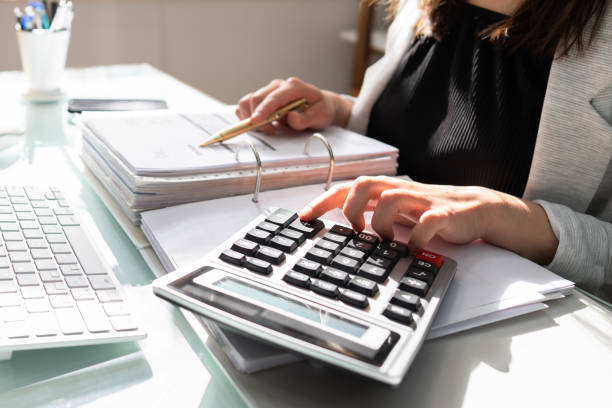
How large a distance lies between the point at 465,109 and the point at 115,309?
2.01 feet

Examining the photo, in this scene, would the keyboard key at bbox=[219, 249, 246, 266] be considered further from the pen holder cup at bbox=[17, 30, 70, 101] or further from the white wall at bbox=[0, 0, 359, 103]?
the white wall at bbox=[0, 0, 359, 103]

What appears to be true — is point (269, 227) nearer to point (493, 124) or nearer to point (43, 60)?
point (493, 124)

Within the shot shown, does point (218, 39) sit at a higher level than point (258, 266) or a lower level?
lower

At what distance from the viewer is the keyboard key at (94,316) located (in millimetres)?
422

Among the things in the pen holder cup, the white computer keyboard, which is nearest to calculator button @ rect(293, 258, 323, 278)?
the white computer keyboard

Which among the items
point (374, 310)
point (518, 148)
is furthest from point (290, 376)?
point (518, 148)

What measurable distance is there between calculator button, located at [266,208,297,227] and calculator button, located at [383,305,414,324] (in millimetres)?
154

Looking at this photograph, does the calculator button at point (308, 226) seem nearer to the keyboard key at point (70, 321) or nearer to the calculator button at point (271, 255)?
the calculator button at point (271, 255)

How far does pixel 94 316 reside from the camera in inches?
17.1

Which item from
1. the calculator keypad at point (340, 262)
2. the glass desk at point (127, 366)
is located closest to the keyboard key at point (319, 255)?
the calculator keypad at point (340, 262)

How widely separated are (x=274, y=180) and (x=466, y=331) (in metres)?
0.32

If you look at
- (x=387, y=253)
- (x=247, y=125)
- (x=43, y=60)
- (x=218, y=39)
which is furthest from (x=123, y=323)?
(x=218, y=39)

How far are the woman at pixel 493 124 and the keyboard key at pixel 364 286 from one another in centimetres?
11

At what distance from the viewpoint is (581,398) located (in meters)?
0.41
